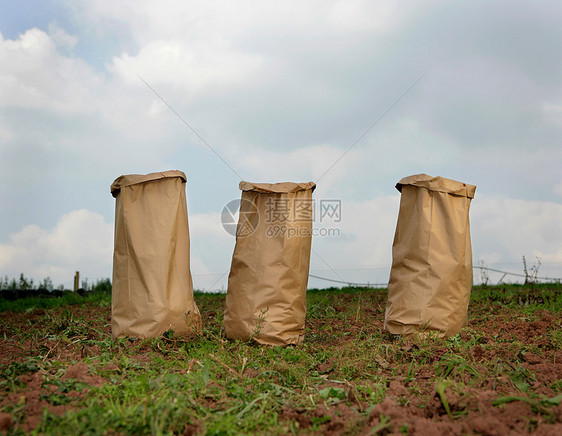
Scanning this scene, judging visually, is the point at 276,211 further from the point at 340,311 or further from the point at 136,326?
the point at 340,311

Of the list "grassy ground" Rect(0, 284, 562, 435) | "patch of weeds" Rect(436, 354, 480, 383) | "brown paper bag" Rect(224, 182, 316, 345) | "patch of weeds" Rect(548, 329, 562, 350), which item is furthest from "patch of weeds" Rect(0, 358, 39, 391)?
"patch of weeds" Rect(548, 329, 562, 350)

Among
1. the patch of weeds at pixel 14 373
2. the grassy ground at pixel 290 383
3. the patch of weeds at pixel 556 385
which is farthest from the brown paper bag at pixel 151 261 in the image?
the patch of weeds at pixel 556 385

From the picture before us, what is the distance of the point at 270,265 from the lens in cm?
332

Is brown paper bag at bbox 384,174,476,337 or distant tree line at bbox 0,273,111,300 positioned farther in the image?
distant tree line at bbox 0,273,111,300

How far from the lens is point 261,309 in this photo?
10.9ft

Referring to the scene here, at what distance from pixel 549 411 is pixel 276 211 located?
6.53 ft

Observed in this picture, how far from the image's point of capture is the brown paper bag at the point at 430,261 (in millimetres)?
3449

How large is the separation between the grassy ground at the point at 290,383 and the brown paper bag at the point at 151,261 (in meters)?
0.18

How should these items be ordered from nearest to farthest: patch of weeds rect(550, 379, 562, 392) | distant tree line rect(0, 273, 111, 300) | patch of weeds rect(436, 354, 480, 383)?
patch of weeds rect(550, 379, 562, 392) < patch of weeds rect(436, 354, 480, 383) < distant tree line rect(0, 273, 111, 300)

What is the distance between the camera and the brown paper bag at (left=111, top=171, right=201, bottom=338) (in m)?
3.36

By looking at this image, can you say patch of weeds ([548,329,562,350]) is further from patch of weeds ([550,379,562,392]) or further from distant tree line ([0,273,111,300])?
distant tree line ([0,273,111,300])

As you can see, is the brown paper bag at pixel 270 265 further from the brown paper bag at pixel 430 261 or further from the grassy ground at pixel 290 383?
the brown paper bag at pixel 430 261

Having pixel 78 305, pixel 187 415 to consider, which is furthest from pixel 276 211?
pixel 78 305

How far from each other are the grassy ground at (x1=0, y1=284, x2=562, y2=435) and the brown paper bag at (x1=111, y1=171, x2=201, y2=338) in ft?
0.58
